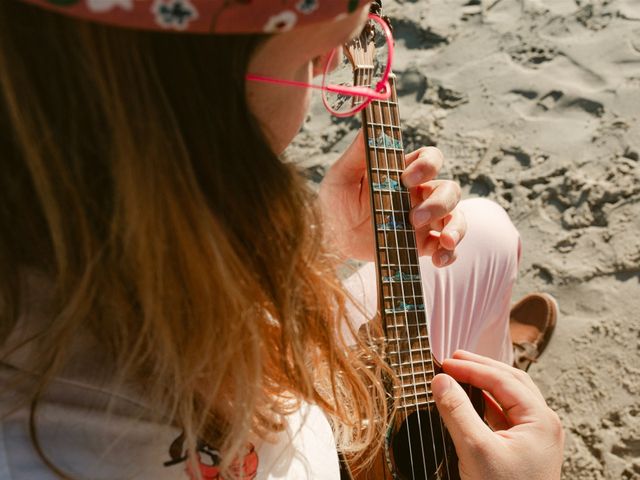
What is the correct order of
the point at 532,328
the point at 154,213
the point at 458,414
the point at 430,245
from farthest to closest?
the point at 532,328 → the point at 430,245 → the point at 458,414 → the point at 154,213

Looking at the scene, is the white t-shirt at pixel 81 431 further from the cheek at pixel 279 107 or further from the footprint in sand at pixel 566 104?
the footprint in sand at pixel 566 104

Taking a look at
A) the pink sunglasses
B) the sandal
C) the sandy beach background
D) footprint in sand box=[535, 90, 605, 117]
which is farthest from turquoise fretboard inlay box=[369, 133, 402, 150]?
footprint in sand box=[535, 90, 605, 117]

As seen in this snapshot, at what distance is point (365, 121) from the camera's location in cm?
113

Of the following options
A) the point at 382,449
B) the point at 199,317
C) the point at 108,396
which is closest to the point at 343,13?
the point at 199,317

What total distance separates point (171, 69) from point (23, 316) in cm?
31

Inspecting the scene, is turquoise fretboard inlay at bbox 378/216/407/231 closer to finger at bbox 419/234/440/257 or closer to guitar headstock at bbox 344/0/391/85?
finger at bbox 419/234/440/257

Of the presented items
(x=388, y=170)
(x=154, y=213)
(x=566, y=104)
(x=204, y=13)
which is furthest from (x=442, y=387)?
(x=566, y=104)

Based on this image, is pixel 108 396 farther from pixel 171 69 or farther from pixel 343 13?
pixel 343 13

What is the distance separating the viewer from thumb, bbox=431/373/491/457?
0.99 metres

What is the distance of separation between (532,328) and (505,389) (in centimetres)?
80

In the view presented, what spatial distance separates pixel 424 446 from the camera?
3.70 ft

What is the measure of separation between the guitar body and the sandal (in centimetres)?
70

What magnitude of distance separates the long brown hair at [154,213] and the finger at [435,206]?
37cm

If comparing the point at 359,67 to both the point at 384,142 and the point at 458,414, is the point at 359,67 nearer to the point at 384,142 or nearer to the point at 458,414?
the point at 384,142
